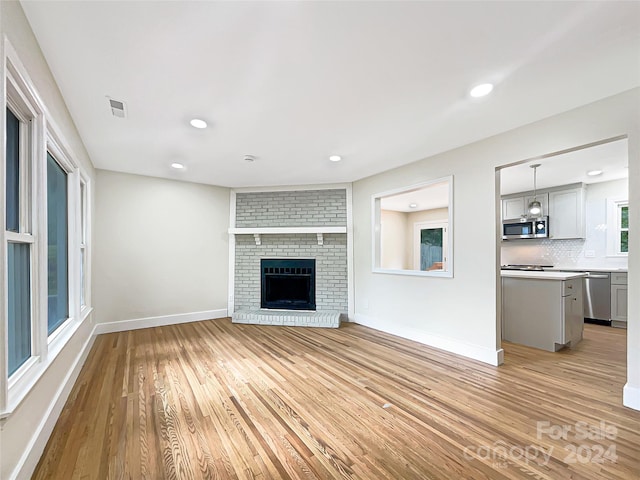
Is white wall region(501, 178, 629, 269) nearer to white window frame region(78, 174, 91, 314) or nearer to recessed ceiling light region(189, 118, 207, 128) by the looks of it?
recessed ceiling light region(189, 118, 207, 128)

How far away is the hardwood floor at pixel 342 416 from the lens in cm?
162

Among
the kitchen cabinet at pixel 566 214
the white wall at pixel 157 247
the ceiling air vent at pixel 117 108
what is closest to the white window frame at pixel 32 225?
the ceiling air vent at pixel 117 108

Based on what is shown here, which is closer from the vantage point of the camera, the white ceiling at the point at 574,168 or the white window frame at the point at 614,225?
the white ceiling at the point at 574,168

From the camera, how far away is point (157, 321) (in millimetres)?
4660

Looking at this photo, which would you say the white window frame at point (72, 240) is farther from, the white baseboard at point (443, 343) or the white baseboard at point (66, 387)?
the white baseboard at point (443, 343)

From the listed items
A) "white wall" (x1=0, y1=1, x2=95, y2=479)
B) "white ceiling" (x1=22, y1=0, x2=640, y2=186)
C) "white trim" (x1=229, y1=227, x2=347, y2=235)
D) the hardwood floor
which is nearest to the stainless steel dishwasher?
the hardwood floor

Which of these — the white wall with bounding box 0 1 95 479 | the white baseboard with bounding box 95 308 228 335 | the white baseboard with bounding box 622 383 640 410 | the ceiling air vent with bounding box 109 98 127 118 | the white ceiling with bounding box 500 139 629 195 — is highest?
the ceiling air vent with bounding box 109 98 127 118

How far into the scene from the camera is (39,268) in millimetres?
1763

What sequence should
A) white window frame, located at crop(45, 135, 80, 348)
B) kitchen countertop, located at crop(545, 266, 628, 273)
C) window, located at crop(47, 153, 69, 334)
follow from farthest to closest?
kitchen countertop, located at crop(545, 266, 628, 273) < white window frame, located at crop(45, 135, 80, 348) < window, located at crop(47, 153, 69, 334)

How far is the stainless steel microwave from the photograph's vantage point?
5.59 metres

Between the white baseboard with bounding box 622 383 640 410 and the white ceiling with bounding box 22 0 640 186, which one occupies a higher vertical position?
the white ceiling with bounding box 22 0 640 186

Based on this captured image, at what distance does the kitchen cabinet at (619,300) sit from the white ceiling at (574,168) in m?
1.66

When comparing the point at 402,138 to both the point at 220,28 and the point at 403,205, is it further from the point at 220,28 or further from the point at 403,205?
the point at 403,205

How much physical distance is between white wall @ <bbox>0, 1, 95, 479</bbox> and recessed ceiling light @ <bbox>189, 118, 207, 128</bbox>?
941 mm
